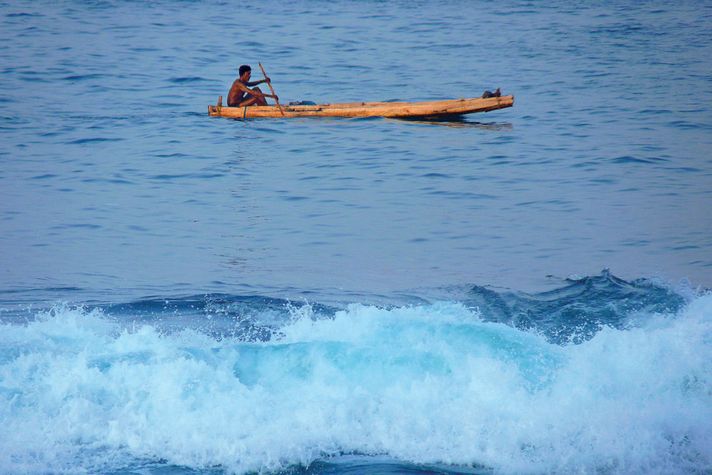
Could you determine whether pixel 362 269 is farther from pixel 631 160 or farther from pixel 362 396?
pixel 631 160

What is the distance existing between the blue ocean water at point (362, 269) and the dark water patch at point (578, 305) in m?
0.04

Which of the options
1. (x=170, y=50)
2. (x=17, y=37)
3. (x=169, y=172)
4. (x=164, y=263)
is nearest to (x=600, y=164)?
(x=169, y=172)

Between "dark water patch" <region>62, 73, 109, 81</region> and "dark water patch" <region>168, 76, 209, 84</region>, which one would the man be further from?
"dark water patch" <region>62, 73, 109, 81</region>

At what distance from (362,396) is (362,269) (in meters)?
3.81

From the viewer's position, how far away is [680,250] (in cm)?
1079

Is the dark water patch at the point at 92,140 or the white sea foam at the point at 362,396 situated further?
the dark water patch at the point at 92,140

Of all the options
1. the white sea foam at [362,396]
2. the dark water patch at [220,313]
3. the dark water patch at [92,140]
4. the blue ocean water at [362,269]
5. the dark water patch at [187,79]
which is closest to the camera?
the white sea foam at [362,396]

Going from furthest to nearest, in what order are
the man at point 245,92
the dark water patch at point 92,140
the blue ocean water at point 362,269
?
the man at point 245,92
the dark water patch at point 92,140
the blue ocean water at point 362,269

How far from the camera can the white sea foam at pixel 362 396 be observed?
5.74 metres

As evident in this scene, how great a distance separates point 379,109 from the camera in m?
17.5

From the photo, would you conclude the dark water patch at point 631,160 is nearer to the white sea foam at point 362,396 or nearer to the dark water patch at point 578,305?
the dark water patch at point 578,305

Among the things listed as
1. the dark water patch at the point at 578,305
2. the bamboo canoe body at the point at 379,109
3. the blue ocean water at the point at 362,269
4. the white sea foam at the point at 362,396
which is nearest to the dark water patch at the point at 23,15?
the blue ocean water at the point at 362,269

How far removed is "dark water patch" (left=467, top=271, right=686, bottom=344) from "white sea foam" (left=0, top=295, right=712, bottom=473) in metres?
0.64

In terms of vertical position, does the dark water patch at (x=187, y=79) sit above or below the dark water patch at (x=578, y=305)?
above
